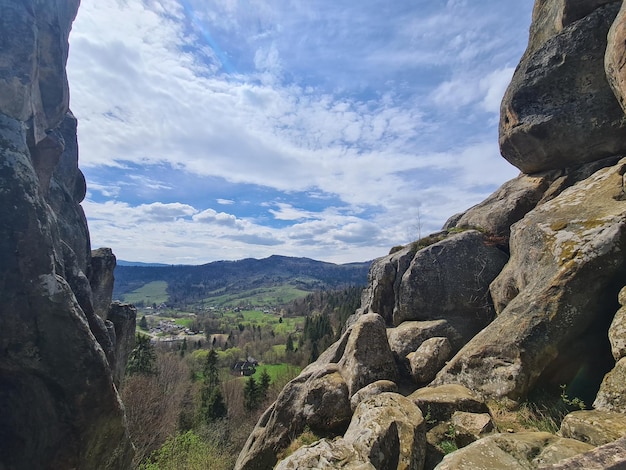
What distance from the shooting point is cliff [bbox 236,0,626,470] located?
335 inches

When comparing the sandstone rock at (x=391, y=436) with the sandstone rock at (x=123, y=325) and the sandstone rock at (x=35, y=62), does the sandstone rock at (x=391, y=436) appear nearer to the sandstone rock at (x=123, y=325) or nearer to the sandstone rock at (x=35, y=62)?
the sandstone rock at (x=35, y=62)

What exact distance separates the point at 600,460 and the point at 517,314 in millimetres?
7240

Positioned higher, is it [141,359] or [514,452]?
[514,452]

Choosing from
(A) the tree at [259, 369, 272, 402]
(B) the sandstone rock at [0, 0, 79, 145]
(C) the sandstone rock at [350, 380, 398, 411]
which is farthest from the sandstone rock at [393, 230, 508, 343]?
(A) the tree at [259, 369, 272, 402]

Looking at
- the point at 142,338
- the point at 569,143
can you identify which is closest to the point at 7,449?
the point at 569,143

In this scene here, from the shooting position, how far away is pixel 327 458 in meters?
8.34

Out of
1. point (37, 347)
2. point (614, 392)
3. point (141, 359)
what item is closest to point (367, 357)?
point (614, 392)

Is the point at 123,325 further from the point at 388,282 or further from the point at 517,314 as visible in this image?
the point at 517,314

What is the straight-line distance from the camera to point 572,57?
17000mm

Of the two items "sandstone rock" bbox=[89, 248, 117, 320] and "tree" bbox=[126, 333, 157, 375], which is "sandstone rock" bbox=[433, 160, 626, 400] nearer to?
"sandstone rock" bbox=[89, 248, 117, 320]

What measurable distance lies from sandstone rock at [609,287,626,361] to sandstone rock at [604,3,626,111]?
789cm

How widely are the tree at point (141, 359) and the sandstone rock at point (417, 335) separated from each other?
173ft

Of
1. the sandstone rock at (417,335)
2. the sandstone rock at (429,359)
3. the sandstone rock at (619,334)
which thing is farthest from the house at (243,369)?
the sandstone rock at (619,334)

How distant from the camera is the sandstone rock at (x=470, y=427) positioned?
343 inches
